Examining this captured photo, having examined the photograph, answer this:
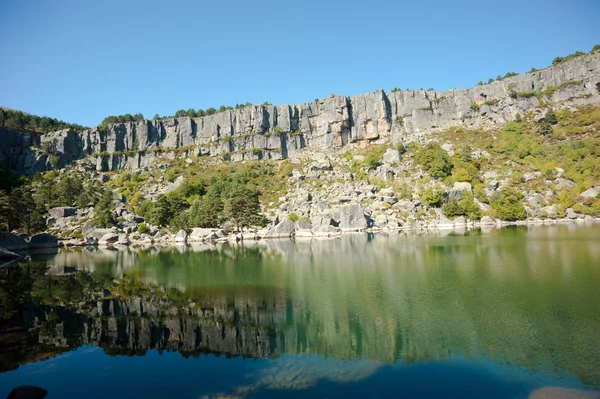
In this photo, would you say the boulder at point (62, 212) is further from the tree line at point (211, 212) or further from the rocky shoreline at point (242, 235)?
the tree line at point (211, 212)

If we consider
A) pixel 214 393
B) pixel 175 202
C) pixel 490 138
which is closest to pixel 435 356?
pixel 214 393

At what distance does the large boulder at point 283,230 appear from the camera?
65.3 meters

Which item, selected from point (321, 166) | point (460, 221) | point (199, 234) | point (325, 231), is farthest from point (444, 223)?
point (199, 234)

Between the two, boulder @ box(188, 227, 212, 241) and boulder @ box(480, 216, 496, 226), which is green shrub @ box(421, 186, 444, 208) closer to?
boulder @ box(480, 216, 496, 226)

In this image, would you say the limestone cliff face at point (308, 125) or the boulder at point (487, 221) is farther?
the limestone cliff face at point (308, 125)

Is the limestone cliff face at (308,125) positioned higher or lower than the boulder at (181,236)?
higher

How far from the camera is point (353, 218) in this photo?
6844 centimetres

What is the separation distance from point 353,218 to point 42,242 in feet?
175

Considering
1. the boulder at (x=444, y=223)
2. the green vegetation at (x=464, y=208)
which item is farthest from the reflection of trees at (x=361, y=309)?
the green vegetation at (x=464, y=208)

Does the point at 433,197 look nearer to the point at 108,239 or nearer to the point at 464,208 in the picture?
the point at 464,208

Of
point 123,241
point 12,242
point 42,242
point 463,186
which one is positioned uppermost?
point 463,186

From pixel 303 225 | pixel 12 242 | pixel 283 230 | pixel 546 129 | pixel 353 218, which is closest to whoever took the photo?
pixel 12 242

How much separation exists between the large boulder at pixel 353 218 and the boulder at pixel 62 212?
56649 mm

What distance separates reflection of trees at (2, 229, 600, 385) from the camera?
12.6 m
